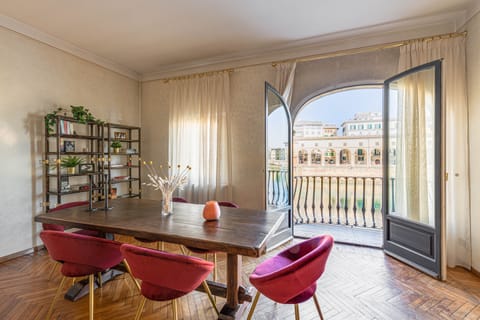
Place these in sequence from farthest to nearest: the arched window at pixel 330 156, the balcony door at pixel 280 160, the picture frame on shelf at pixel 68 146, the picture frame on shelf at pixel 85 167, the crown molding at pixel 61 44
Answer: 1. the arched window at pixel 330 156
2. the picture frame on shelf at pixel 85 167
3. the balcony door at pixel 280 160
4. the picture frame on shelf at pixel 68 146
5. the crown molding at pixel 61 44

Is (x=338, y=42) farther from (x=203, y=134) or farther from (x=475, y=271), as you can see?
(x=475, y=271)

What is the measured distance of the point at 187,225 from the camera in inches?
74.1

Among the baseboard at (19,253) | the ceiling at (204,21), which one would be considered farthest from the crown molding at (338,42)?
the baseboard at (19,253)

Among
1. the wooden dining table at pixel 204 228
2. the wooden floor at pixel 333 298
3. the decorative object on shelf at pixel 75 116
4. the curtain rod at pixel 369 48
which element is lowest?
the wooden floor at pixel 333 298

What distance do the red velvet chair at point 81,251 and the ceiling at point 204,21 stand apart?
2.55 metres

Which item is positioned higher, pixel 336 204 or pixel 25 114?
pixel 25 114

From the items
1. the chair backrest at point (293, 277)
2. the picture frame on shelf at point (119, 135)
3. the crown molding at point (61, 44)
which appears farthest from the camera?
the picture frame on shelf at point (119, 135)

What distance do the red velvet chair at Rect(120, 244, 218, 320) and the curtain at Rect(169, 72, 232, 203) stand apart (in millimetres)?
2595

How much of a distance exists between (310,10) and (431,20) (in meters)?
1.57

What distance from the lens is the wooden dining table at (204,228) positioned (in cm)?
154

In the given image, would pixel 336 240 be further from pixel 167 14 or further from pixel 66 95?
pixel 66 95

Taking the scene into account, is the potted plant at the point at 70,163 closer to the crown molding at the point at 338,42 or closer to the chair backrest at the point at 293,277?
the crown molding at the point at 338,42

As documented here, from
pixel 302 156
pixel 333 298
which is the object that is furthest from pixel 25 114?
pixel 302 156

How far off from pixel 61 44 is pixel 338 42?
4.13m
